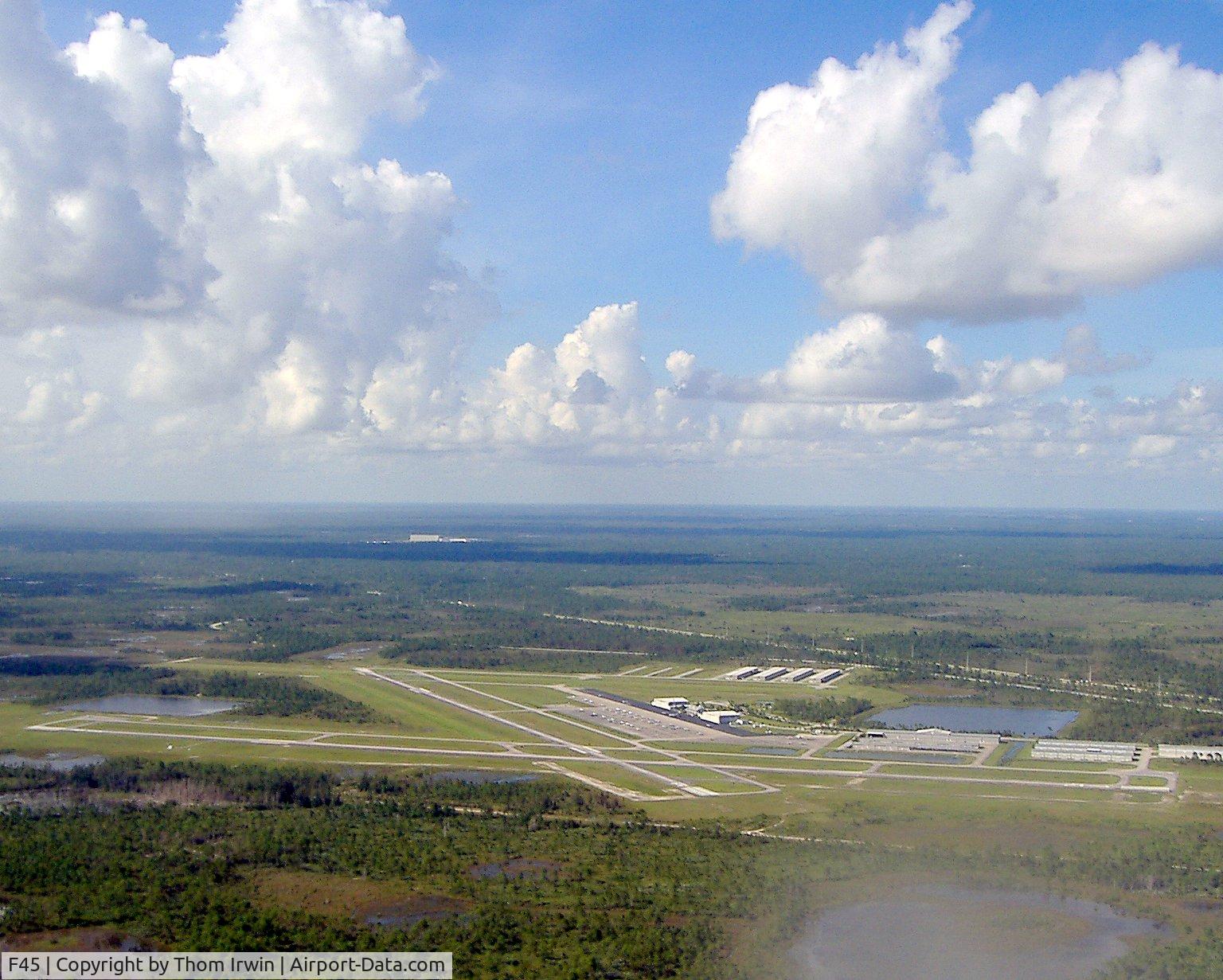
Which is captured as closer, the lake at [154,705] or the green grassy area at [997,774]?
the green grassy area at [997,774]

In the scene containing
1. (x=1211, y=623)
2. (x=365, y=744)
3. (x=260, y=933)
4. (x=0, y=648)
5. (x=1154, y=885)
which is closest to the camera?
(x=260, y=933)

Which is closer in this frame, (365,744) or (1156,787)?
(1156,787)

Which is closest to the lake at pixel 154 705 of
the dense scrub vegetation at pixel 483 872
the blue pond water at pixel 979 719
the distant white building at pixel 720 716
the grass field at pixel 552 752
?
the grass field at pixel 552 752

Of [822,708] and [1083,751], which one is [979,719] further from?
[1083,751]

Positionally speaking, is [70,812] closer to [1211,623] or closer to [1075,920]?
[1075,920]

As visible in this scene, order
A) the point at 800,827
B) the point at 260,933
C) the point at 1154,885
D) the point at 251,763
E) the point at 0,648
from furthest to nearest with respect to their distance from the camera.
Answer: the point at 0,648 → the point at 251,763 → the point at 800,827 → the point at 1154,885 → the point at 260,933

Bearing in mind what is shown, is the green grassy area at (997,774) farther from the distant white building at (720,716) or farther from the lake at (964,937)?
the lake at (964,937)

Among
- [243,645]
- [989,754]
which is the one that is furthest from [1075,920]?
[243,645]
